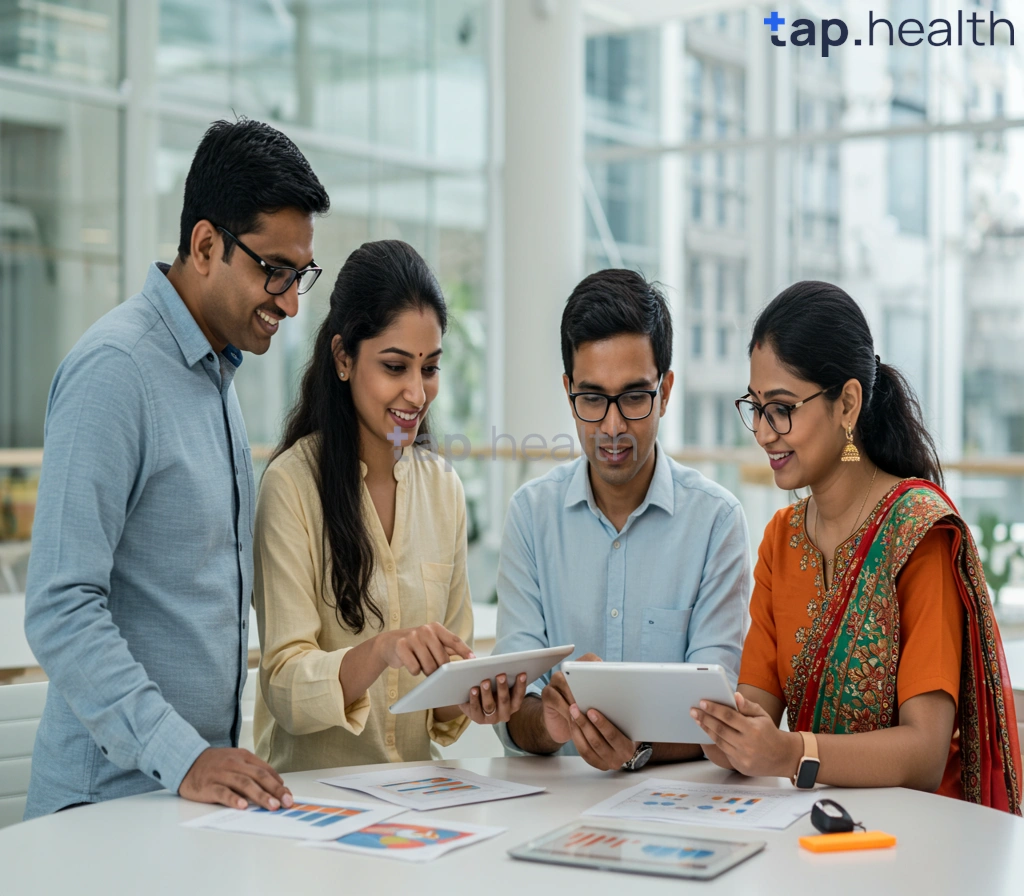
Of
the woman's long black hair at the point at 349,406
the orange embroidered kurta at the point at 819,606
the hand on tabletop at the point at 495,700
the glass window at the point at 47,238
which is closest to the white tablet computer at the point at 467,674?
the hand on tabletop at the point at 495,700

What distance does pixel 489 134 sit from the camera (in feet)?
30.2

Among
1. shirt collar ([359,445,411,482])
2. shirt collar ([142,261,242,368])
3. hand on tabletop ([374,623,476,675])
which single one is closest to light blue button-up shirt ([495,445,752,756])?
shirt collar ([359,445,411,482])

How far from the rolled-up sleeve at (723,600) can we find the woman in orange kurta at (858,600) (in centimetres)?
6

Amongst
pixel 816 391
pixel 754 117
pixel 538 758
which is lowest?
pixel 538 758

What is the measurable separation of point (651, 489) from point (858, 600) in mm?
502

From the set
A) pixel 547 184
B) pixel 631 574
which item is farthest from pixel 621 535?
pixel 547 184

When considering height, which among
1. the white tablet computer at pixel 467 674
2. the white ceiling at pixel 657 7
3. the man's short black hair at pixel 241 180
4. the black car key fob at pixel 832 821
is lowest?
the black car key fob at pixel 832 821

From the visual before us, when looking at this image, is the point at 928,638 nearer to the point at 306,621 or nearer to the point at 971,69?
the point at 306,621

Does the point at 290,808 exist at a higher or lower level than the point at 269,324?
lower

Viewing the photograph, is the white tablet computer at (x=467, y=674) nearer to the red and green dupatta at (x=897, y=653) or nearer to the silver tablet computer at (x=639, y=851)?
the silver tablet computer at (x=639, y=851)

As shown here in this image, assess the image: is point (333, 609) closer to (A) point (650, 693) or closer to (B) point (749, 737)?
(A) point (650, 693)

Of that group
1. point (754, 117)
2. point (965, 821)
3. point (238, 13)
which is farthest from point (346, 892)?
point (754, 117)

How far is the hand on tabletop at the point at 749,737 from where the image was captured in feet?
6.01

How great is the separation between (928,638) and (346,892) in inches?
43.0
